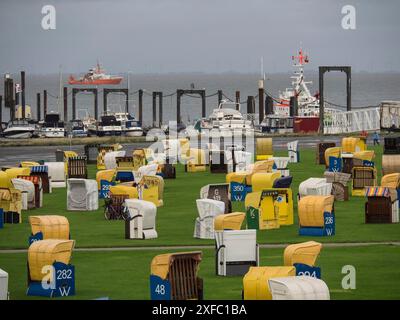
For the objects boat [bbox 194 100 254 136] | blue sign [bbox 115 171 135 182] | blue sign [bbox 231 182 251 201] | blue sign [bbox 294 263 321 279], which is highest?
boat [bbox 194 100 254 136]

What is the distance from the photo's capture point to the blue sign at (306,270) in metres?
37.3

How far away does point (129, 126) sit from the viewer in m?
160

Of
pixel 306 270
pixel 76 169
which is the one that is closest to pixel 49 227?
pixel 306 270

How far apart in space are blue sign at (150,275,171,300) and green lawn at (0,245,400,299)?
0.96m

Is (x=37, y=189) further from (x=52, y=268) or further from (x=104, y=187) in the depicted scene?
(x=52, y=268)

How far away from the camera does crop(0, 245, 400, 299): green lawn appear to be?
37.9 m

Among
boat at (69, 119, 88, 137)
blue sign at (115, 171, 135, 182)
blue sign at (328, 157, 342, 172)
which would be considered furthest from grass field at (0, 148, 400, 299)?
boat at (69, 119, 88, 137)

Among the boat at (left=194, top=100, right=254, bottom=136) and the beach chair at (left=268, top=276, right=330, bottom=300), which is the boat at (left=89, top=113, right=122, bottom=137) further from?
the beach chair at (left=268, top=276, right=330, bottom=300)

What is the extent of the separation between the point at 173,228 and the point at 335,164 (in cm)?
2234

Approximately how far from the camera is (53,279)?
37875 millimetres

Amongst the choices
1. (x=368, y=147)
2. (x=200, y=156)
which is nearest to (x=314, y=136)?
(x=368, y=147)

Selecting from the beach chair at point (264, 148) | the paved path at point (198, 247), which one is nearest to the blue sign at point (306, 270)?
the paved path at point (198, 247)
